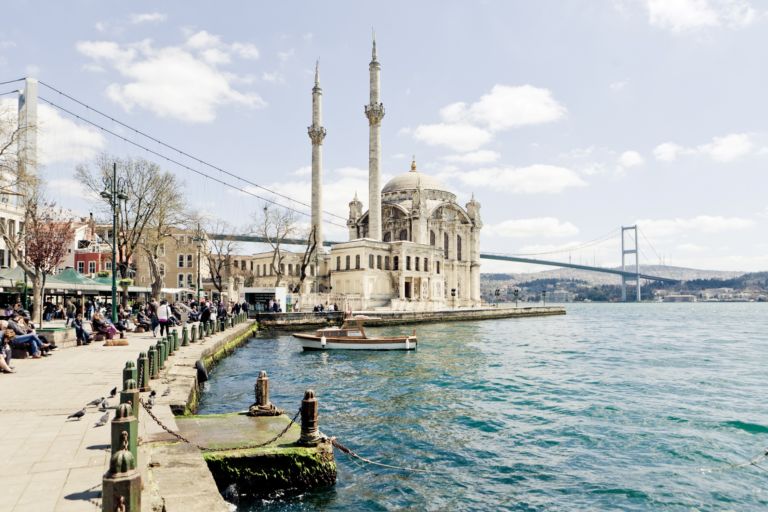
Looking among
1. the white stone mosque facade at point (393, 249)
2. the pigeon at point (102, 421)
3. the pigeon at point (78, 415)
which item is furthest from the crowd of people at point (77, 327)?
the white stone mosque facade at point (393, 249)

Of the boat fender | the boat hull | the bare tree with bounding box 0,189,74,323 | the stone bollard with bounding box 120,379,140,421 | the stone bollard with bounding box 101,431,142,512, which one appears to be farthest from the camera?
the boat hull

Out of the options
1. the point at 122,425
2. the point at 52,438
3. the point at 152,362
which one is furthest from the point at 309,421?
the point at 152,362

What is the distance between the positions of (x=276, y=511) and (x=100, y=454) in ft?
6.76

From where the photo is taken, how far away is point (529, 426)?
11.1 meters

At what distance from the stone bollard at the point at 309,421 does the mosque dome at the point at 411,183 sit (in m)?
65.7

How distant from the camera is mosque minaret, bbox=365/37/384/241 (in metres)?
55.3

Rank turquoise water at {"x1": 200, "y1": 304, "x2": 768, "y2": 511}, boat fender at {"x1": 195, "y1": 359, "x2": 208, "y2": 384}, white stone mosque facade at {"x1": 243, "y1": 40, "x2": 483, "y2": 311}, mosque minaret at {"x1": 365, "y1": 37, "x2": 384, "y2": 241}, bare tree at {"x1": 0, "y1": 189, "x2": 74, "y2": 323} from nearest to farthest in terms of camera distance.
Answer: turquoise water at {"x1": 200, "y1": 304, "x2": 768, "y2": 511}, boat fender at {"x1": 195, "y1": 359, "x2": 208, "y2": 384}, bare tree at {"x1": 0, "y1": 189, "x2": 74, "y2": 323}, white stone mosque facade at {"x1": 243, "y1": 40, "x2": 483, "y2": 311}, mosque minaret at {"x1": 365, "y1": 37, "x2": 384, "y2": 241}

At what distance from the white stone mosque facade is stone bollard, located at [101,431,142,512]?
41.6 m

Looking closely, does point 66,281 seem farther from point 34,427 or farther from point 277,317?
point 34,427

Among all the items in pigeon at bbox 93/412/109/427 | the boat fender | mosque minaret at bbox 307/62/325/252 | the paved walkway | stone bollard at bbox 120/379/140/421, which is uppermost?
mosque minaret at bbox 307/62/325/252

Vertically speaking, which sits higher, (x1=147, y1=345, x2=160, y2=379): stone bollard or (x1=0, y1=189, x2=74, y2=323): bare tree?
(x1=0, y1=189, x2=74, y2=323): bare tree

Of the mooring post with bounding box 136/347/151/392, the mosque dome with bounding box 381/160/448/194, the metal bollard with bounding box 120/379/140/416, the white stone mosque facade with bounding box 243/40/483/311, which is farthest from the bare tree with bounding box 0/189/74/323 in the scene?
the mosque dome with bounding box 381/160/448/194

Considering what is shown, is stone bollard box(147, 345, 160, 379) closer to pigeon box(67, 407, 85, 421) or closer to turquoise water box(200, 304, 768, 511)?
turquoise water box(200, 304, 768, 511)

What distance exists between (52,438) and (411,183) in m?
68.4
